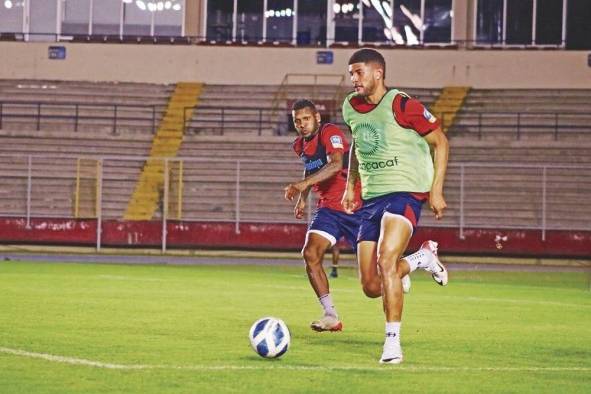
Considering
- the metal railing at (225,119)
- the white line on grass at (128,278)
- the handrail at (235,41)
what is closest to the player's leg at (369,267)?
the white line on grass at (128,278)

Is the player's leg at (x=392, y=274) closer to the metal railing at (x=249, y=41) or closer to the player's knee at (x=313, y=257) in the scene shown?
the player's knee at (x=313, y=257)

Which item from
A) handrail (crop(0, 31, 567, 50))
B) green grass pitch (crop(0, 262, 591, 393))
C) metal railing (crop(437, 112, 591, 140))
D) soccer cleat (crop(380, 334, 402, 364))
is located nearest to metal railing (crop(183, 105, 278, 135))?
handrail (crop(0, 31, 567, 50))

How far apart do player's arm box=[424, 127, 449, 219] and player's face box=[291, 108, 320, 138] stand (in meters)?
2.88

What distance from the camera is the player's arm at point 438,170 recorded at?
10.2 metres

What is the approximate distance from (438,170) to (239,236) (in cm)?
2241

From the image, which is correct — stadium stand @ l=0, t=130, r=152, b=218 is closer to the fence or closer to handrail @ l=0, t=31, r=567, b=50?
the fence

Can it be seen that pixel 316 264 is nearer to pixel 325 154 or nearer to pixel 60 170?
pixel 325 154

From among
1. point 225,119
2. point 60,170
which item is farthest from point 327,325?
point 225,119

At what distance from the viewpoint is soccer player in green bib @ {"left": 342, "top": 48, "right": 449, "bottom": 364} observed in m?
10.4

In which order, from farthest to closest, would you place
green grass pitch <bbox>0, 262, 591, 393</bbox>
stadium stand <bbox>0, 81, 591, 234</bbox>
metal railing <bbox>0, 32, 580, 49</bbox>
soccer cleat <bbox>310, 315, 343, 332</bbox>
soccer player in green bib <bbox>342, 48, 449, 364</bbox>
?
metal railing <bbox>0, 32, 580, 49</bbox> < stadium stand <bbox>0, 81, 591, 234</bbox> < soccer cleat <bbox>310, 315, 343, 332</bbox> < soccer player in green bib <bbox>342, 48, 449, 364</bbox> < green grass pitch <bbox>0, 262, 591, 393</bbox>

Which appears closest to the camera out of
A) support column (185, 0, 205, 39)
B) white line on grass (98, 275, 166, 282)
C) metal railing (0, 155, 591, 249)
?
white line on grass (98, 275, 166, 282)

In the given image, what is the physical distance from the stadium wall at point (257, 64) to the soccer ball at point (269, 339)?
3385cm

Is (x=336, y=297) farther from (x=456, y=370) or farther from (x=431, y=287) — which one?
(x=456, y=370)

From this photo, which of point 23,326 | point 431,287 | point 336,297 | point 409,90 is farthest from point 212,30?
point 23,326
